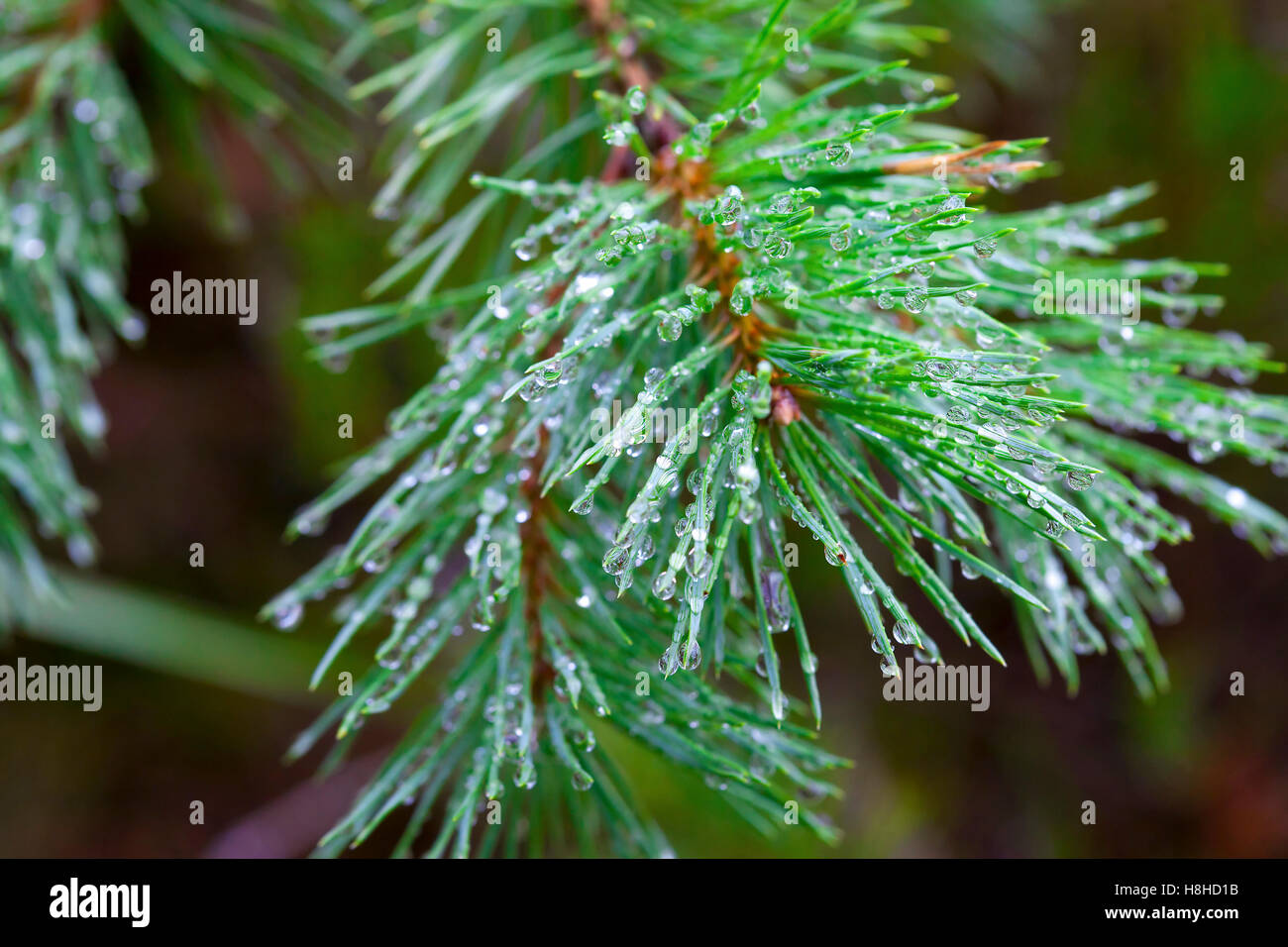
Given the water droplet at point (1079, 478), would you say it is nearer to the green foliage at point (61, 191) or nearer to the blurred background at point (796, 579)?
the green foliage at point (61, 191)

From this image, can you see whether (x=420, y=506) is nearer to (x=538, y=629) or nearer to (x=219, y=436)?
(x=538, y=629)

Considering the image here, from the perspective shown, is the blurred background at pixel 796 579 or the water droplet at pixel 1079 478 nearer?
the water droplet at pixel 1079 478

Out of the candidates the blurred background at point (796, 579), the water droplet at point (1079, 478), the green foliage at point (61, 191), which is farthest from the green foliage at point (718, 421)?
the blurred background at point (796, 579)

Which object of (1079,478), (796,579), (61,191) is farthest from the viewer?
(796,579)

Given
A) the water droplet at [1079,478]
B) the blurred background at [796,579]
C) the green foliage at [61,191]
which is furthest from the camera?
the blurred background at [796,579]

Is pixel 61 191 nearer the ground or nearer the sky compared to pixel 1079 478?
nearer the sky

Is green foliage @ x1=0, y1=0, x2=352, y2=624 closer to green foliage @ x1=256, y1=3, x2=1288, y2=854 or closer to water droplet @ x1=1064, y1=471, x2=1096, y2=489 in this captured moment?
green foliage @ x1=256, y1=3, x2=1288, y2=854

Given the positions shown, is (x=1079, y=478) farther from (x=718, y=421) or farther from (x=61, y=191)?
(x=61, y=191)

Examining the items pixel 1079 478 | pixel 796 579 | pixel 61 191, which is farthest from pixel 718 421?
pixel 796 579

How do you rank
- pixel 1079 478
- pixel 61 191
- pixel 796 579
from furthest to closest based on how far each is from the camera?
pixel 796 579, pixel 61 191, pixel 1079 478
